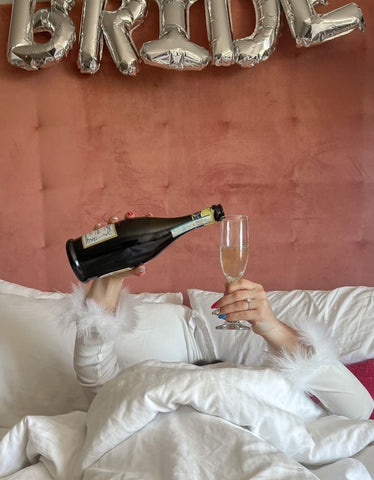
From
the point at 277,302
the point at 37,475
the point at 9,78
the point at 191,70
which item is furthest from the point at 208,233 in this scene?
the point at 37,475

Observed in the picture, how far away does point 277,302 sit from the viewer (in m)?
1.61

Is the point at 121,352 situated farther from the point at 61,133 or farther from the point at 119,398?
the point at 61,133

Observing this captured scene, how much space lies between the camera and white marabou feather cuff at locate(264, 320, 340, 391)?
1.08 metres

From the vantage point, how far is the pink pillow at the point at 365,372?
1280mm

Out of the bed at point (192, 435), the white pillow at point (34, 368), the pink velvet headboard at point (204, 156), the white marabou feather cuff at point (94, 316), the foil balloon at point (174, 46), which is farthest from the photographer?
the pink velvet headboard at point (204, 156)

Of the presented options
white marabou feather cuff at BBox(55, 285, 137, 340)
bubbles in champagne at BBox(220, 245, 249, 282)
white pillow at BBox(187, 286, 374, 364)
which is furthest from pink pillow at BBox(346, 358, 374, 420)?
white marabou feather cuff at BBox(55, 285, 137, 340)

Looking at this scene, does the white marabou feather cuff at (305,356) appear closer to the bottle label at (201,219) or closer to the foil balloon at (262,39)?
the bottle label at (201,219)

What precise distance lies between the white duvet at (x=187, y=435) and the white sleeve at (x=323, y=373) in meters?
0.05

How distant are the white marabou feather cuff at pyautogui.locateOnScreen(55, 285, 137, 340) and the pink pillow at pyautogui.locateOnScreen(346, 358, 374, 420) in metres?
0.57

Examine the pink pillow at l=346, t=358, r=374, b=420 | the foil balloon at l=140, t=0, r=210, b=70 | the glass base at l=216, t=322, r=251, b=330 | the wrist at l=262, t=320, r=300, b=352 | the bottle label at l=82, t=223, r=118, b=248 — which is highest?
the foil balloon at l=140, t=0, r=210, b=70

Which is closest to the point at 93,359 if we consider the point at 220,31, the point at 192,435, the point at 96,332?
the point at 96,332

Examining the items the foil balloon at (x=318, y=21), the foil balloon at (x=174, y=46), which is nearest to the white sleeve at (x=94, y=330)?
the foil balloon at (x=174, y=46)

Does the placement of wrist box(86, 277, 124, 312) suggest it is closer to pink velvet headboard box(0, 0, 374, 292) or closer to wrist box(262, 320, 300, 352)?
wrist box(262, 320, 300, 352)

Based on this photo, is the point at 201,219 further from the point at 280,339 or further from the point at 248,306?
the point at 280,339
